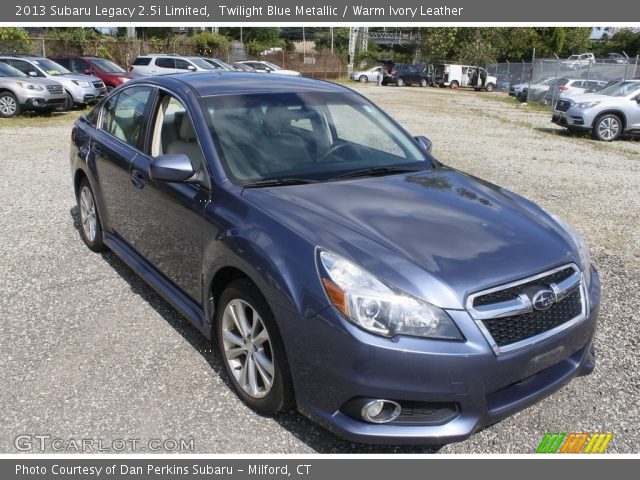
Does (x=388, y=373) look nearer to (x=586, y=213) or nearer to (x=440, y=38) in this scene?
(x=586, y=213)

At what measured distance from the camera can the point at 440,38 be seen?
173 feet

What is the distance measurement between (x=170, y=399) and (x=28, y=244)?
3208mm

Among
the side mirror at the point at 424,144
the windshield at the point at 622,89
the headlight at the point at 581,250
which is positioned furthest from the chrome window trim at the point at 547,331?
the windshield at the point at 622,89

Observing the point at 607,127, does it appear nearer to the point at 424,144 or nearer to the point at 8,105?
the point at 424,144

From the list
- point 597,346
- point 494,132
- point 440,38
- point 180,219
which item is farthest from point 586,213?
point 440,38

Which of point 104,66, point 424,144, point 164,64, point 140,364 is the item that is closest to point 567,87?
point 164,64

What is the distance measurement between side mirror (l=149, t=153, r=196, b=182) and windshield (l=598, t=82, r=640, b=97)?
14.5 meters

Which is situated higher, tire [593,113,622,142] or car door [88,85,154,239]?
car door [88,85,154,239]

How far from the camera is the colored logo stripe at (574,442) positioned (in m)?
2.82

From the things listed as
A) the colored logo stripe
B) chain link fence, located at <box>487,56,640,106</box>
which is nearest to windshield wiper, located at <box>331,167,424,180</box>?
the colored logo stripe

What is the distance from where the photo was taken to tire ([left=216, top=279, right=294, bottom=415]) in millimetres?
2660

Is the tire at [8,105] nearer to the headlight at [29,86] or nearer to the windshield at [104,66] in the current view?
the headlight at [29,86]

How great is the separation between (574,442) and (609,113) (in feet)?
44.9

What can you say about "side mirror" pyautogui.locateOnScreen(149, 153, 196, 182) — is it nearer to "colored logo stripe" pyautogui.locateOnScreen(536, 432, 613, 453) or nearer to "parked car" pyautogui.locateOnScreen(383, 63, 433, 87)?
"colored logo stripe" pyautogui.locateOnScreen(536, 432, 613, 453)
